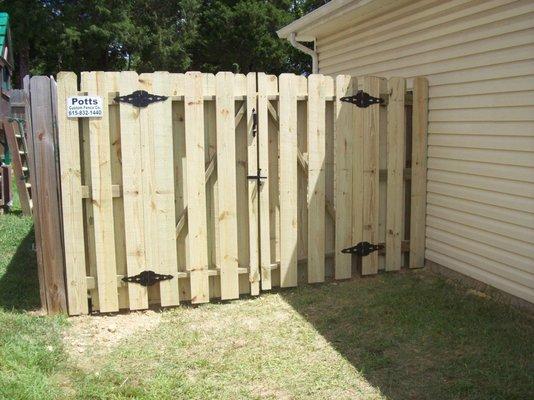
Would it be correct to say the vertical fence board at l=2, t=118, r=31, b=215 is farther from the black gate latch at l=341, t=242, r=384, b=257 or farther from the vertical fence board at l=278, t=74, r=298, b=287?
the black gate latch at l=341, t=242, r=384, b=257

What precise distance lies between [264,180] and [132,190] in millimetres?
1215

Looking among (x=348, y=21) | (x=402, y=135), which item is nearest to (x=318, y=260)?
(x=402, y=135)

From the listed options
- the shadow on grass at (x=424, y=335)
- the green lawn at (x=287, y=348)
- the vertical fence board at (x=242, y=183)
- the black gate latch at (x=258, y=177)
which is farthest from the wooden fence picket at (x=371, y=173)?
the vertical fence board at (x=242, y=183)

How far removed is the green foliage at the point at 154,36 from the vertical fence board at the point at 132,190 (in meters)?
24.6

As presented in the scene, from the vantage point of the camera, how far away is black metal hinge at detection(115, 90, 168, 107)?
15.6 feet

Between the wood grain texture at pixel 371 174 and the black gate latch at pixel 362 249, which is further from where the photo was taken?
the black gate latch at pixel 362 249

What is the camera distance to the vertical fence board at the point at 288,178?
5281 millimetres

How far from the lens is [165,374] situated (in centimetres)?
380

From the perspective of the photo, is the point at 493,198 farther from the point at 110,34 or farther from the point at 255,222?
the point at 110,34

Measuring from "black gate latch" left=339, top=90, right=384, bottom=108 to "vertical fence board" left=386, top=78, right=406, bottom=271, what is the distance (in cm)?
24

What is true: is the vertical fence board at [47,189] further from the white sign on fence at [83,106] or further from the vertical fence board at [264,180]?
the vertical fence board at [264,180]

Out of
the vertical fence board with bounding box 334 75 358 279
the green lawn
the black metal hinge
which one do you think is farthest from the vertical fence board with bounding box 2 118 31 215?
the vertical fence board with bounding box 334 75 358 279

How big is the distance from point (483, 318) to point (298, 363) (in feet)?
5.65

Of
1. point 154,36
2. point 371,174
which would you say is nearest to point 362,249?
point 371,174
